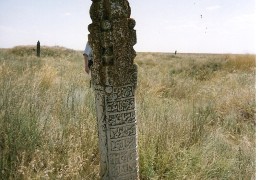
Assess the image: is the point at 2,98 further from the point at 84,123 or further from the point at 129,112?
the point at 129,112

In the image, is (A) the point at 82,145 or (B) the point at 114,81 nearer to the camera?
(B) the point at 114,81

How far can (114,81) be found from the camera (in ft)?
10.9

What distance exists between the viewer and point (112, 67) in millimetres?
3311

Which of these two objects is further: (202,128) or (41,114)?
(202,128)

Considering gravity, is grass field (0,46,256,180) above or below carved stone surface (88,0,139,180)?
below

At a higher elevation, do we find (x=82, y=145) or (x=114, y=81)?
(x=114, y=81)

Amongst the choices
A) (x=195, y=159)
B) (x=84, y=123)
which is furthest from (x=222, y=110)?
(x=84, y=123)

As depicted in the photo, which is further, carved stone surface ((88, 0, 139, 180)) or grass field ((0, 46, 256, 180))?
grass field ((0, 46, 256, 180))

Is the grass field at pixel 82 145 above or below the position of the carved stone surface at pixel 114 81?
below

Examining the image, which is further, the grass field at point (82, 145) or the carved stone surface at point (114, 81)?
the grass field at point (82, 145)

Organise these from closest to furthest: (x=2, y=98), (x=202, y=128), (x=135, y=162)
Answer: (x=135, y=162)
(x=2, y=98)
(x=202, y=128)

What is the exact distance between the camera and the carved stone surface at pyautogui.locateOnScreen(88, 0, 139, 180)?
130 inches

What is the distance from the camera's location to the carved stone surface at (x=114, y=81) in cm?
329

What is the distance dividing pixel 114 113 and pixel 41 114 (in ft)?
4.86
